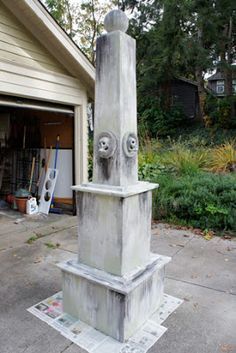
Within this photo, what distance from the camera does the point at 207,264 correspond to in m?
3.64

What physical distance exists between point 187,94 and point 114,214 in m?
18.6

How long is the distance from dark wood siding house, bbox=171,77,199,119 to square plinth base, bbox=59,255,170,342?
17.2 m

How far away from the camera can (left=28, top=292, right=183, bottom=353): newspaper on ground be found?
2.19 metres

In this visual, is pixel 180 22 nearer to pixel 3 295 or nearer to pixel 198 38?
pixel 198 38

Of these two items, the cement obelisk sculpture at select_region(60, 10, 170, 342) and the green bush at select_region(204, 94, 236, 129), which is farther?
the green bush at select_region(204, 94, 236, 129)

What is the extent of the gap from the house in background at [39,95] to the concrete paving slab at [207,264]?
101 inches

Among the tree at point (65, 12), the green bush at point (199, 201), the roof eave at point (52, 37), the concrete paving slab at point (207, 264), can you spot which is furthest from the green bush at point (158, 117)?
the concrete paving slab at point (207, 264)

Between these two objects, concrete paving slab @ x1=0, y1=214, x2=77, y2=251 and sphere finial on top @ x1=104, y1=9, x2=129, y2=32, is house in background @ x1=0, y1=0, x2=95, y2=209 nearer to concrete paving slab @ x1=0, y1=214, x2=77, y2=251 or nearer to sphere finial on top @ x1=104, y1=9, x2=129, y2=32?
concrete paving slab @ x1=0, y1=214, x2=77, y2=251

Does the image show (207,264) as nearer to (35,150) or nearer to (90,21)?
(35,150)

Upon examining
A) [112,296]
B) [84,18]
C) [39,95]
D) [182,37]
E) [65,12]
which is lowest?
[112,296]

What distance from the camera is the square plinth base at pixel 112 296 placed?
2.24 m

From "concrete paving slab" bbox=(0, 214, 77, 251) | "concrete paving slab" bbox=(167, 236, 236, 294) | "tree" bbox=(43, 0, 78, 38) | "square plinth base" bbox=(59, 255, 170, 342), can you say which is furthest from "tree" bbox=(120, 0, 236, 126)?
"square plinth base" bbox=(59, 255, 170, 342)

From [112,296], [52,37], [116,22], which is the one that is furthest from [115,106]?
[52,37]

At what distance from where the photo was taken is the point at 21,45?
4.50m
